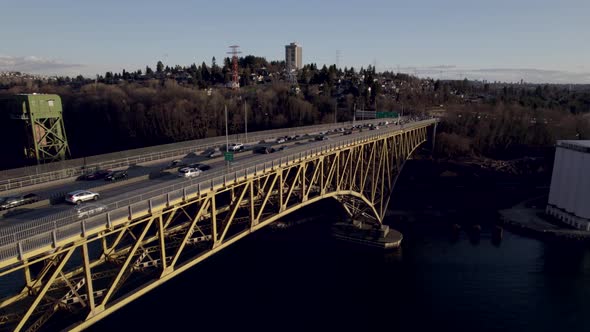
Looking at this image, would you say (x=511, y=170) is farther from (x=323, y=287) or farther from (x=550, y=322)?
(x=323, y=287)

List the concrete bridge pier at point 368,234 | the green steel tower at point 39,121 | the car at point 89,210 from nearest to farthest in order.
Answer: the car at point 89,210
the green steel tower at point 39,121
the concrete bridge pier at point 368,234

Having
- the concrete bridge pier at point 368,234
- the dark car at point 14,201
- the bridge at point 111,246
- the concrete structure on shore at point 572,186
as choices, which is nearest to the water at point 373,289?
the concrete bridge pier at point 368,234

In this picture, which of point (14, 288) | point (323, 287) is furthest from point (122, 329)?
point (323, 287)

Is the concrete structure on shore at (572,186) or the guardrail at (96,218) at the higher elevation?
the guardrail at (96,218)

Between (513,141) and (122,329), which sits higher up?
(513,141)

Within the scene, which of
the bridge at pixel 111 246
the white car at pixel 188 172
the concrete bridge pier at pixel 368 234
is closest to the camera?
the bridge at pixel 111 246

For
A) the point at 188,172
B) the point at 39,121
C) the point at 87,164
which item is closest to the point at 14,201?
the point at 188,172

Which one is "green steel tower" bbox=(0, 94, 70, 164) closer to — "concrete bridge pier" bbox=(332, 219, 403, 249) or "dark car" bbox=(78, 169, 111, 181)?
"dark car" bbox=(78, 169, 111, 181)

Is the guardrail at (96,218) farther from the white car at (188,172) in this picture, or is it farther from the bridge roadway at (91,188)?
the white car at (188,172)
